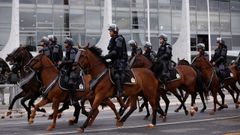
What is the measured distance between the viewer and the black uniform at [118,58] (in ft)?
45.1

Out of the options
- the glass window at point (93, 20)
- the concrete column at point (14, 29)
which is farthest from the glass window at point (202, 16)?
the concrete column at point (14, 29)

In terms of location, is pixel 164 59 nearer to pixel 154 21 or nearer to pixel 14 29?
pixel 14 29

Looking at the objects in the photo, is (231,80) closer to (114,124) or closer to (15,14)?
(114,124)

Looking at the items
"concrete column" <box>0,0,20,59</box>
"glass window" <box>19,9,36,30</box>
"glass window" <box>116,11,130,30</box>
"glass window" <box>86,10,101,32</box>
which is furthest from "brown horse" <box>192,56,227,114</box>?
"glass window" <box>116,11,130,30</box>

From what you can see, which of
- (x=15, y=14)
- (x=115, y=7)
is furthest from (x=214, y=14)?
(x=15, y=14)

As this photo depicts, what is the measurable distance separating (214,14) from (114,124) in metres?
46.3

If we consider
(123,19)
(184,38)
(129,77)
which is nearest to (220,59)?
(129,77)

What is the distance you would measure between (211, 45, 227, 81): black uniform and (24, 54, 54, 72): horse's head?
299 inches

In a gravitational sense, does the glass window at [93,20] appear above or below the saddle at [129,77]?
above

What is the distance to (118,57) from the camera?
14.0 m

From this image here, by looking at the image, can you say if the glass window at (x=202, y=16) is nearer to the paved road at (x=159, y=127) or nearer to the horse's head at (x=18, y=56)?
the paved road at (x=159, y=127)

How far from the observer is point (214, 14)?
59.3 meters

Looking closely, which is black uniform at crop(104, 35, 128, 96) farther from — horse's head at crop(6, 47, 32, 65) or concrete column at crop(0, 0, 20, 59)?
concrete column at crop(0, 0, 20, 59)

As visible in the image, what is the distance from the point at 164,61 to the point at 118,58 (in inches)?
119
